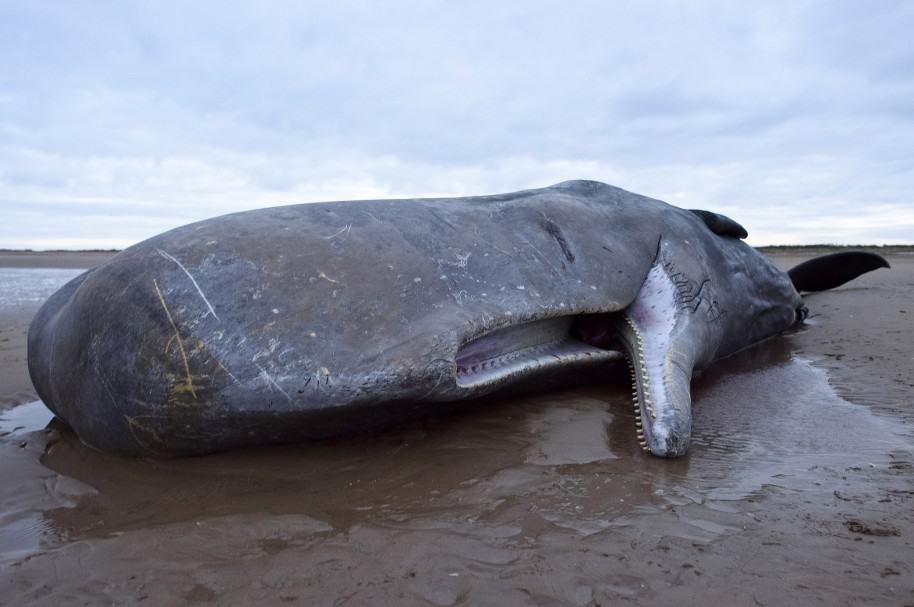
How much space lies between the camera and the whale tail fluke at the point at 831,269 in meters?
8.94

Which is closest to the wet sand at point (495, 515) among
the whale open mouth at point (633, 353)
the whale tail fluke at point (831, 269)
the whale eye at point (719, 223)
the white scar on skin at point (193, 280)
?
the whale open mouth at point (633, 353)

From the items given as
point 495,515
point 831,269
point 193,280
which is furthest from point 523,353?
point 831,269

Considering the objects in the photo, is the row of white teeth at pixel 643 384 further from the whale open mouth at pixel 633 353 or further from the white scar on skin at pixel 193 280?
the white scar on skin at pixel 193 280

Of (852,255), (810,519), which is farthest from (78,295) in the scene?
(852,255)

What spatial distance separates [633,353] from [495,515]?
1.98 metres

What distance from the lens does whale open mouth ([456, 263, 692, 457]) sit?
3.54m

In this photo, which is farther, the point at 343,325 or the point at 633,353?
the point at 633,353

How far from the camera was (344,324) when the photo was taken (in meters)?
3.24

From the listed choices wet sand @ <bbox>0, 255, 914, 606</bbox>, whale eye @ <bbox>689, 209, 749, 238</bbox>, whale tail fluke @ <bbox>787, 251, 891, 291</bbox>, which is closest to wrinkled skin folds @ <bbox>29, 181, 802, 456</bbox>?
wet sand @ <bbox>0, 255, 914, 606</bbox>

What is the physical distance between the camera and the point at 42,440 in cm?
398

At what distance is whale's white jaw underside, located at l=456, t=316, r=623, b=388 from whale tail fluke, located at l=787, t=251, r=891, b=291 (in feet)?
19.4

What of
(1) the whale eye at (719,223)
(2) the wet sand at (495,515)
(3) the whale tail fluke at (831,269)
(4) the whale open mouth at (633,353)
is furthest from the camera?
(3) the whale tail fluke at (831,269)

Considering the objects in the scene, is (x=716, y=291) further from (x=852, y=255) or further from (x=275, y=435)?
(x=852, y=255)

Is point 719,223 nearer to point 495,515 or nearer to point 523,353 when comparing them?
point 523,353
